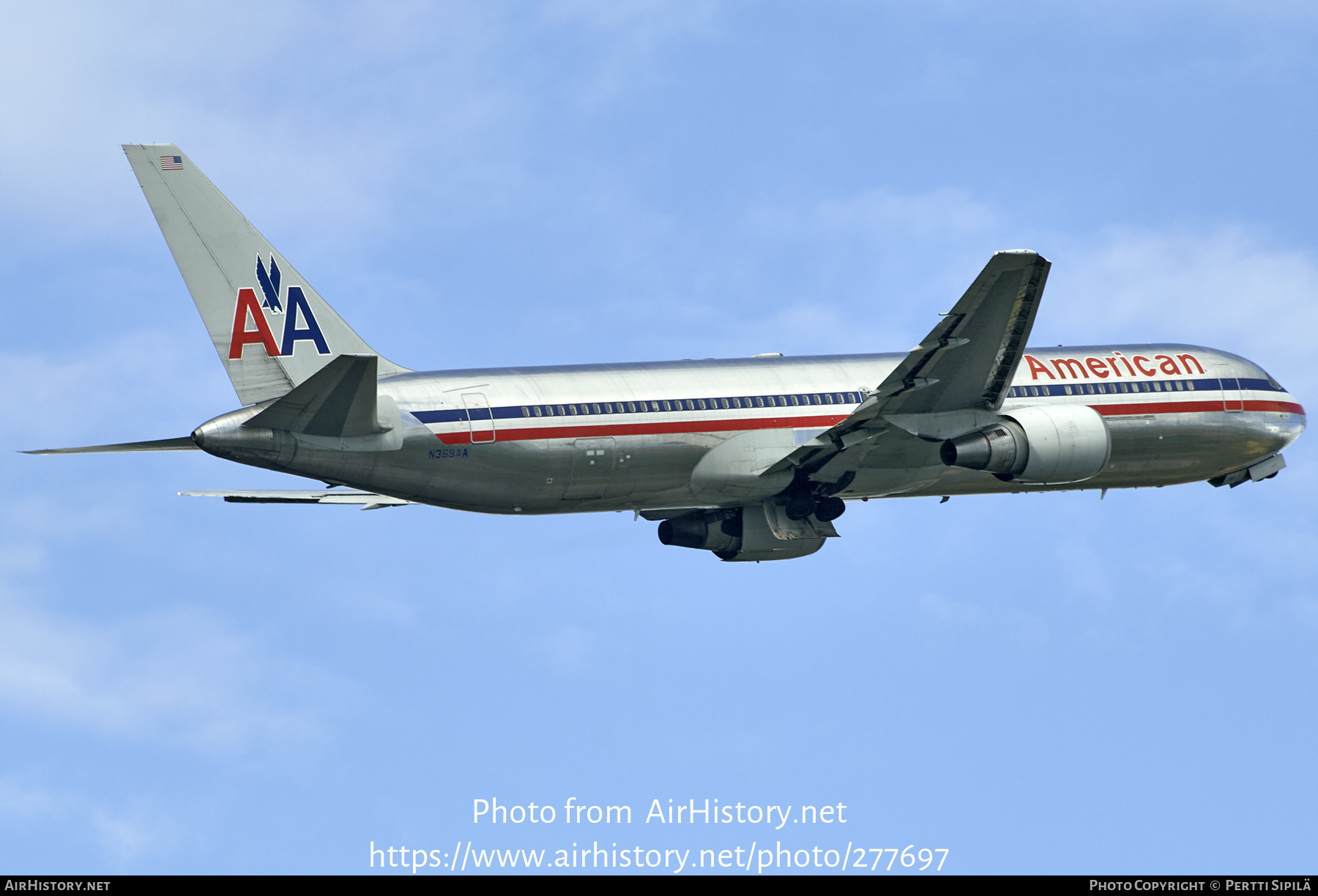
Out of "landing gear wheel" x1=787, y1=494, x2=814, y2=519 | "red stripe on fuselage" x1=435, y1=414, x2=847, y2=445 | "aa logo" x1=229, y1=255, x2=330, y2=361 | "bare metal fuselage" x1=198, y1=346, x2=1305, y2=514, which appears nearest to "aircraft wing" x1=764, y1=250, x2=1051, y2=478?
"bare metal fuselage" x1=198, y1=346, x2=1305, y2=514

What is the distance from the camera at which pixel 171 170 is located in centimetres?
4416

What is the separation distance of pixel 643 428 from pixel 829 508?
6.40m

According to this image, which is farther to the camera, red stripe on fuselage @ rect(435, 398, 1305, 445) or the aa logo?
the aa logo

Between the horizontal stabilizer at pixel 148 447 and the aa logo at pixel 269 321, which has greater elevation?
the aa logo at pixel 269 321

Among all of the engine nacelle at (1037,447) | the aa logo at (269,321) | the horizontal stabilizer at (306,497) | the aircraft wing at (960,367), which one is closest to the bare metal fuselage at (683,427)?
the aircraft wing at (960,367)

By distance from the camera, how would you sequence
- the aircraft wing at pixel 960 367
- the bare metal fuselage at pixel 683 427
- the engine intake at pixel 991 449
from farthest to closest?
the engine intake at pixel 991 449, the bare metal fuselage at pixel 683 427, the aircraft wing at pixel 960 367

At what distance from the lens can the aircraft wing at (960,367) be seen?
41.7 metres

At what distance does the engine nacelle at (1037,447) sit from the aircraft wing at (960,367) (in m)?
0.65

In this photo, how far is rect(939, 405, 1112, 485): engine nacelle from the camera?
45.2 metres

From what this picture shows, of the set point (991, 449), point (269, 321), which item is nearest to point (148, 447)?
point (269, 321)

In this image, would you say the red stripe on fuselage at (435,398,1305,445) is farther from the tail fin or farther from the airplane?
the tail fin

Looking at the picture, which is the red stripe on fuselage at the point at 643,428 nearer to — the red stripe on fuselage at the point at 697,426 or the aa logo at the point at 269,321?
the red stripe on fuselage at the point at 697,426

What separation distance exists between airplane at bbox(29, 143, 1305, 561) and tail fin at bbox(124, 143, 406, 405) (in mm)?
48

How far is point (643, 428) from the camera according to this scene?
1764 inches
